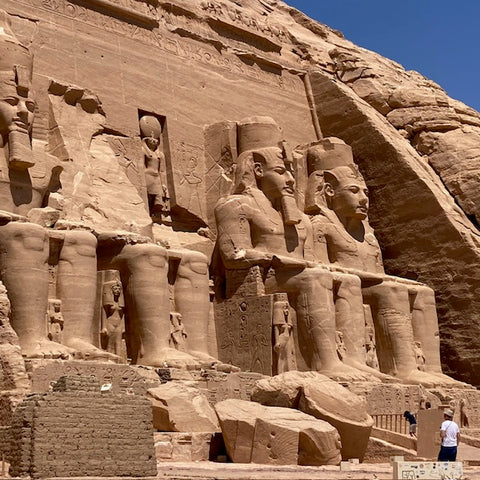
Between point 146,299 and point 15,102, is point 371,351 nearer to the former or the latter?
point 146,299

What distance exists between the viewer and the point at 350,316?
13477mm

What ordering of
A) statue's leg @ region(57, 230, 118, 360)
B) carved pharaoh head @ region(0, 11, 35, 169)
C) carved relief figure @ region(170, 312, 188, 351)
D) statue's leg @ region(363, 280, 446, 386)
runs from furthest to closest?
Result: statue's leg @ region(363, 280, 446, 386) → carved relief figure @ region(170, 312, 188, 351) → carved pharaoh head @ region(0, 11, 35, 169) → statue's leg @ region(57, 230, 118, 360)

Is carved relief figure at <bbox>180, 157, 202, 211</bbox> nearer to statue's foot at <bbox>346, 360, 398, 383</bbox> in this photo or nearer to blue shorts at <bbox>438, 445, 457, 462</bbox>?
statue's foot at <bbox>346, 360, 398, 383</bbox>

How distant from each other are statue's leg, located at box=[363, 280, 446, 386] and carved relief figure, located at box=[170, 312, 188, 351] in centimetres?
310

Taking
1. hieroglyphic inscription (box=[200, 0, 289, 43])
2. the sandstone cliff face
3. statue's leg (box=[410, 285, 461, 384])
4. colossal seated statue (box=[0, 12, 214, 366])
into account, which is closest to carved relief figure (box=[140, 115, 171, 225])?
the sandstone cliff face

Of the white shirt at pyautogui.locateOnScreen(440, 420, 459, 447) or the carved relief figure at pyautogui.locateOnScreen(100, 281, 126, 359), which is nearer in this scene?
the white shirt at pyautogui.locateOnScreen(440, 420, 459, 447)

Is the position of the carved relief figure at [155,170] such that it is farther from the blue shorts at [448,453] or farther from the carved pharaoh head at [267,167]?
the blue shorts at [448,453]

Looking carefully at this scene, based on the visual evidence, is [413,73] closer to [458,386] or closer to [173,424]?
[458,386]

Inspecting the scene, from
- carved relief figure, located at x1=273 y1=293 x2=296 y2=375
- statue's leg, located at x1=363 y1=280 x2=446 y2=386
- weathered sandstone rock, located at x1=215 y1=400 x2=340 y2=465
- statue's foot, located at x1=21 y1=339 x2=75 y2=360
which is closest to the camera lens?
weathered sandstone rock, located at x1=215 y1=400 x2=340 y2=465

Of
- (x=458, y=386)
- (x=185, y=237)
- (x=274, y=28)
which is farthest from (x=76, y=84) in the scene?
(x=458, y=386)

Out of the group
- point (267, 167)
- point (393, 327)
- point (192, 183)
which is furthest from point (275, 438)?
point (192, 183)

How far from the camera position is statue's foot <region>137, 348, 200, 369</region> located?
11.0m

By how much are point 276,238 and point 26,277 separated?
12.7ft

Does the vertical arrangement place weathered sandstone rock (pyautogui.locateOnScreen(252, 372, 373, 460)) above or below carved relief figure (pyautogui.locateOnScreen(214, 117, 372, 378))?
below
